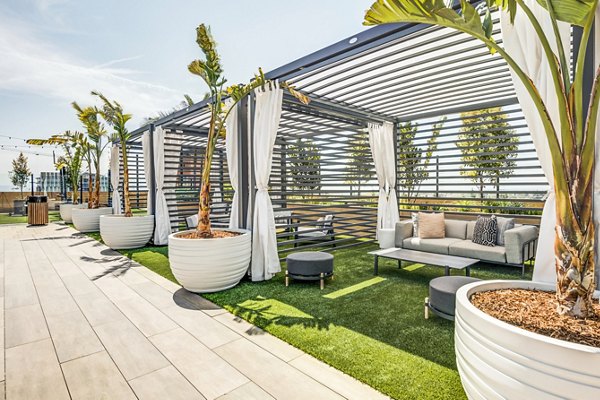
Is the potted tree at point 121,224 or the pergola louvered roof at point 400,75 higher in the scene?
the pergola louvered roof at point 400,75

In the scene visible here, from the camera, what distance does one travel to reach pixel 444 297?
2.82m

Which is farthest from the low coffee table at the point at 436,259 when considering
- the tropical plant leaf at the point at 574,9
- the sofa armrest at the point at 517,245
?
the tropical plant leaf at the point at 574,9

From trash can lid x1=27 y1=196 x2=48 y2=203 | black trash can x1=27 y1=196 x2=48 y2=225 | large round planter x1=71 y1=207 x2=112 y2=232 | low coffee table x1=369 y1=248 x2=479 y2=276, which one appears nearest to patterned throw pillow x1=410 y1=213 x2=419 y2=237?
low coffee table x1=369 y1=248 x2=479 y2=276

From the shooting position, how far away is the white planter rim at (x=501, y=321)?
3.66 feet

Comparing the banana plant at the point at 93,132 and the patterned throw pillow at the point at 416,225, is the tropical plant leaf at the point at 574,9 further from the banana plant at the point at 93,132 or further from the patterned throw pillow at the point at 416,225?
the banana plant at the point at 93,132

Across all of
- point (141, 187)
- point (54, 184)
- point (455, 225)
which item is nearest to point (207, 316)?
point (455, 225)

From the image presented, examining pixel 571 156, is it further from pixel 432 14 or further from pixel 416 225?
pixel 416 225

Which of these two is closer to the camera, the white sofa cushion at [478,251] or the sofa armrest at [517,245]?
the sofa armrest at [517,245]

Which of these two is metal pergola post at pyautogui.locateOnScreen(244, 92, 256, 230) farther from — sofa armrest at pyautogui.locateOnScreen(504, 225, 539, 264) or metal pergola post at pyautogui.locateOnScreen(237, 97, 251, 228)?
sofa armrest at pyautogui.locateOnScreen(504, 225, 539, 264)

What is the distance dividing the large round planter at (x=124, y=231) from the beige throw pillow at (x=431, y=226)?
5832mm

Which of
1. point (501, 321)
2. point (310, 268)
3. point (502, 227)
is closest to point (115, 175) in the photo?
point (310, 268)

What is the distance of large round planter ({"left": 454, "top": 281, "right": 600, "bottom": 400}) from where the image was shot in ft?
3.55

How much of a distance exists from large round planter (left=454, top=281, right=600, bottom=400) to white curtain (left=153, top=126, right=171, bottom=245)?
6.87 m

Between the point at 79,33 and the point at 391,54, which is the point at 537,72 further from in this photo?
the point at 79,33
